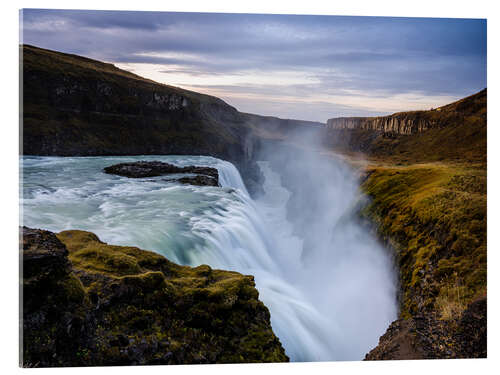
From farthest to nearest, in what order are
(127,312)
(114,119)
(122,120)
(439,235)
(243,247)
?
1. (122,120)
2. (114,119)
3. (243,247)
4. (439,235)
5. (127,312)

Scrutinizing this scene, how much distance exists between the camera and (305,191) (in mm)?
41906

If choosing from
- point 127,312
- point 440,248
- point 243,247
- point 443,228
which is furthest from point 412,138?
point 127,312

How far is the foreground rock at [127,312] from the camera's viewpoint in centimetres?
493

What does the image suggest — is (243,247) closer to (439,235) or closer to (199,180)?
(439,235)

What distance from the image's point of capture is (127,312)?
19.2 feet

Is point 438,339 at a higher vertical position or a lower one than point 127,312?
lower

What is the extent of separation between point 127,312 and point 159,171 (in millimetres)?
21619

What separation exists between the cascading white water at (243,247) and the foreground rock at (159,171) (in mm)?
1686

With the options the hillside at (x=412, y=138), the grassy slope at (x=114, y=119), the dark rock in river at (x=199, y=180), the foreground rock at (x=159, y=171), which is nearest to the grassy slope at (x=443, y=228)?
the hillside at (x=412, y=138)

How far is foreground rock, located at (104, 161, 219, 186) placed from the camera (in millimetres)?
23828

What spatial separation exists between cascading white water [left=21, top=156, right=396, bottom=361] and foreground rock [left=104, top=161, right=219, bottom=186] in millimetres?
1686

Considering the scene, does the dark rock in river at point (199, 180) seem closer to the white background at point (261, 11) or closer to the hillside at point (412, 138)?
the hillside at point (412, 138)

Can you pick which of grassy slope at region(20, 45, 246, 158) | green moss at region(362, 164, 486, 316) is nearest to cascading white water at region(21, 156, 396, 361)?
green moss at region(362, 164, 486, 316)
